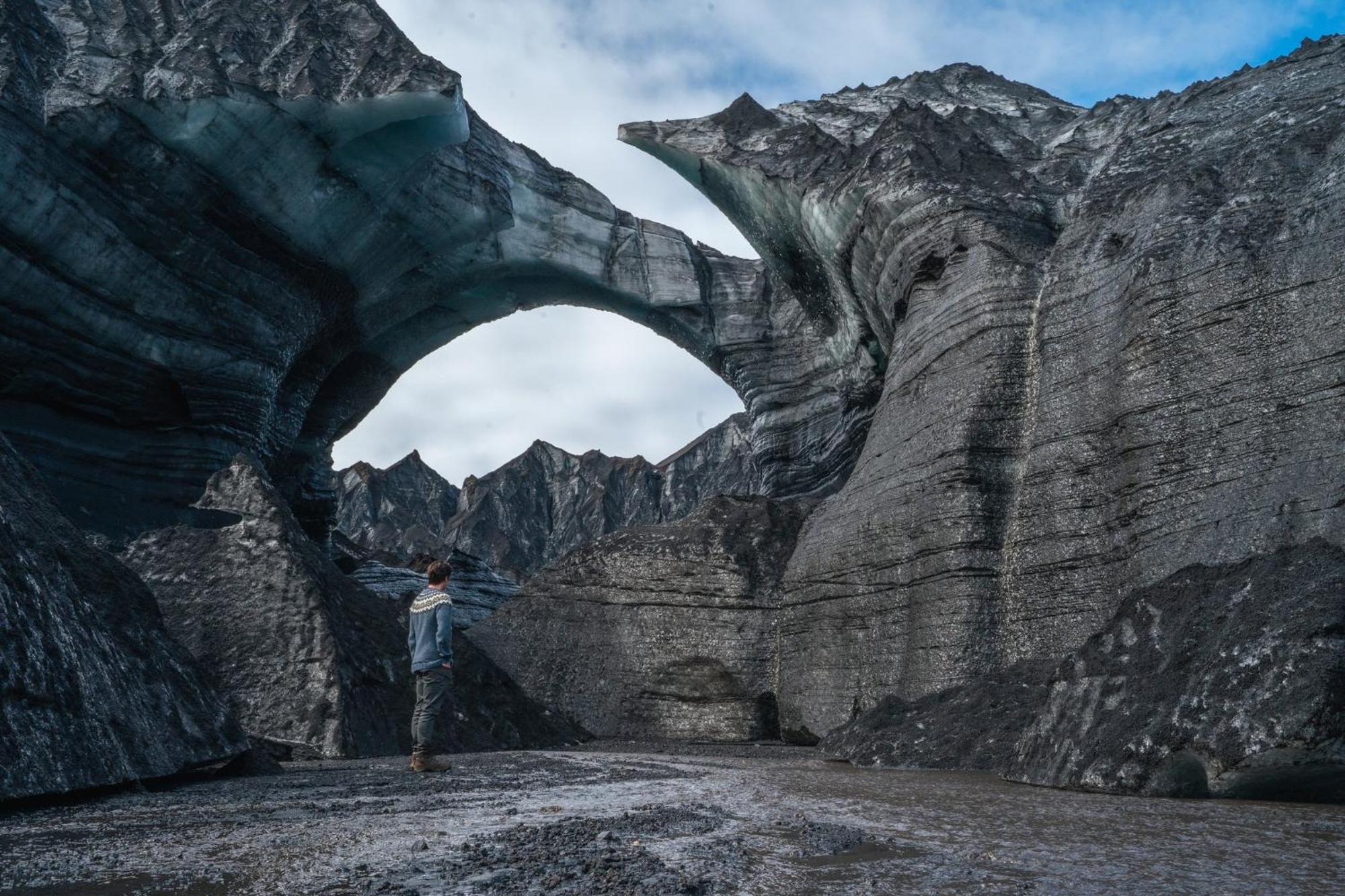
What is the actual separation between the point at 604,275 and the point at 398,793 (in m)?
15.7

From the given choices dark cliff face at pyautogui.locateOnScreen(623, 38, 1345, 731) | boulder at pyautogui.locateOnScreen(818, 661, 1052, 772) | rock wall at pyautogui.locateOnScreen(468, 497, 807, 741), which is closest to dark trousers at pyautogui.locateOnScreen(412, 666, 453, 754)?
boulder at pyautogui.locateOnScreen(818, 661, 1052, 772)

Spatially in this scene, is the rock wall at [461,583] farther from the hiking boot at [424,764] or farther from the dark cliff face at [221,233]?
the hiking boot at [424,764]

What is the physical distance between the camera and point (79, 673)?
3996 mm

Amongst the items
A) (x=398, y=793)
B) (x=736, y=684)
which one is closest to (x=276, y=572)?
(x=398, y=793)

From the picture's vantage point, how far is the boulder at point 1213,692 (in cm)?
372

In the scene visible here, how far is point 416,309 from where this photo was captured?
61.3 ft

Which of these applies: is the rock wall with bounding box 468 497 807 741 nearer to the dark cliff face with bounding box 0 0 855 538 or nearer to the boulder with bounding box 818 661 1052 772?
the boulder with bounding box 818 661 1052 772

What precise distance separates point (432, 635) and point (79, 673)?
7.61 feet

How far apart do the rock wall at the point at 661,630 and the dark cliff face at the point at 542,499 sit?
22180 mm

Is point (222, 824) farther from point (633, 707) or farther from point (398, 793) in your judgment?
point (633, 707)

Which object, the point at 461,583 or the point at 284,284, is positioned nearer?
the point at 284,284

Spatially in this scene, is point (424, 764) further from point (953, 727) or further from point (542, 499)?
point (542, 499)

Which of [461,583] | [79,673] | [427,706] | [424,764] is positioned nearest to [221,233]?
[461,583]

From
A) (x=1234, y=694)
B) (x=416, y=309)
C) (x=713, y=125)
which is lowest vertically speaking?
(x=1234, y=694)
